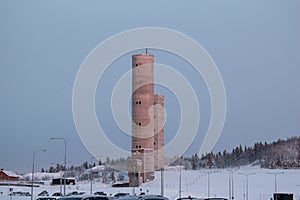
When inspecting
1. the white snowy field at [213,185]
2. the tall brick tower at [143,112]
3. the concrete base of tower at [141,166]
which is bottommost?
the white snowy field at [213,185]

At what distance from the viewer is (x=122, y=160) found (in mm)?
115500

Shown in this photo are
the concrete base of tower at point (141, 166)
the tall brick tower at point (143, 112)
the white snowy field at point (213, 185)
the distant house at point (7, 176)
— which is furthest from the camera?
the distant house at point (7, 176)

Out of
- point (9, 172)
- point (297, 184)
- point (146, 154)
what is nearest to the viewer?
point (146, 154)

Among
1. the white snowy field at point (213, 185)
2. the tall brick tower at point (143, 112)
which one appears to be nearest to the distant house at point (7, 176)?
the white snowy field at point (213, 185)

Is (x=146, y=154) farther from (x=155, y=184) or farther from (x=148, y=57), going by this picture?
(x=148, y=57)

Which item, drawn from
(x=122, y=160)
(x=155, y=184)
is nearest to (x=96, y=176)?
(x=122, y=160)

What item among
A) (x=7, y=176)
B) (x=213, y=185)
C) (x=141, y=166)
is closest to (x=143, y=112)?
(x=141, y=166)

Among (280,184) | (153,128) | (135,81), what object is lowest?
(280,184)

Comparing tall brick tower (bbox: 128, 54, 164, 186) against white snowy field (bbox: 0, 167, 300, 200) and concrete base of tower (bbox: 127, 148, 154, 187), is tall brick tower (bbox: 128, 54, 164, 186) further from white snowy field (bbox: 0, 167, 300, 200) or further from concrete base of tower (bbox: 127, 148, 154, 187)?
white snowy field (bbox: 0, 167, 300, 200)

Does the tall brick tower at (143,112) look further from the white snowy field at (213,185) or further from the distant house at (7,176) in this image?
the distant house at (7,176)

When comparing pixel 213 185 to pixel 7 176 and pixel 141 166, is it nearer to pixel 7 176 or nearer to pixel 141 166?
pixel 141 166

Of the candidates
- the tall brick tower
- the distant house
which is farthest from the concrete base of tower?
the distant house

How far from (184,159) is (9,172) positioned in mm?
61198

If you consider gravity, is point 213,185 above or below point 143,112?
below
